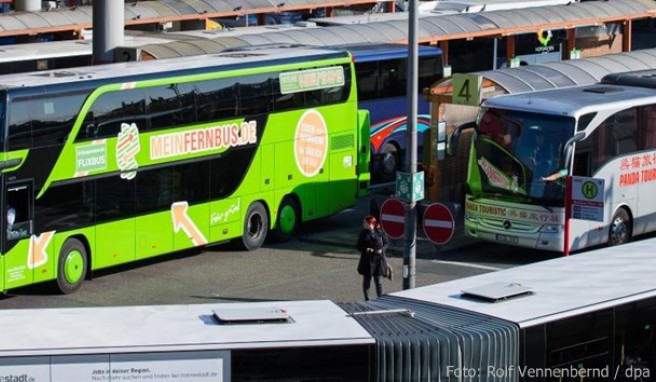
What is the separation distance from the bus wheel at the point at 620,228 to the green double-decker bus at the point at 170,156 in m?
4.69

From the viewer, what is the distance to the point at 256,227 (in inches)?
910

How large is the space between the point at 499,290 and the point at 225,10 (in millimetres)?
26557

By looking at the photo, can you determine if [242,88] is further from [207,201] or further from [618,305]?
[618,305]

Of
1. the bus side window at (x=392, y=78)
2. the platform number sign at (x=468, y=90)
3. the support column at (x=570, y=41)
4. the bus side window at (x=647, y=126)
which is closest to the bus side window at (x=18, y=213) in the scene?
the platform number sign at (x=468, y=90)

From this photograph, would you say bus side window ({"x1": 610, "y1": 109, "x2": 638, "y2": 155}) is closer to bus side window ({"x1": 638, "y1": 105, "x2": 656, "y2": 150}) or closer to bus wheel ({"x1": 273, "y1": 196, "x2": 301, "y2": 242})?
bus side window ({"x1": 638, "y1": 105, "x2": 656, "y2": 150})

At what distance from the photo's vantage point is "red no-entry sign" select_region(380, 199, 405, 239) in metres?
17.5

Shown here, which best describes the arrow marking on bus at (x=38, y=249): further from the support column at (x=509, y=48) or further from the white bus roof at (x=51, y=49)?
the support column at (x=509, y=48)

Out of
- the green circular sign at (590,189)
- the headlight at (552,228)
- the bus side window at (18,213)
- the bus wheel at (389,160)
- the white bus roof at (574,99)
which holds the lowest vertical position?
the bus wheel at (389,160)

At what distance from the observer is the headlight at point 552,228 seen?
2158 centimetres

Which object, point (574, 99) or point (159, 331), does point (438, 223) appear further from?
point (159, 331)

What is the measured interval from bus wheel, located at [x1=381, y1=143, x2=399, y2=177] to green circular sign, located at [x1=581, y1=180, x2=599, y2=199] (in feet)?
39.8

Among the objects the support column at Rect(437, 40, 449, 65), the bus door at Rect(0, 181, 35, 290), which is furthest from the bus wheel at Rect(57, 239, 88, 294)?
the support column at Rect(437, 40, 449, 65)

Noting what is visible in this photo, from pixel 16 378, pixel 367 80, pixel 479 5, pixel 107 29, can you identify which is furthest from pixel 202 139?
pixel 479 5

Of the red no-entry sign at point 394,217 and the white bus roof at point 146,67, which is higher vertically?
the white bus roof at point 146,67
